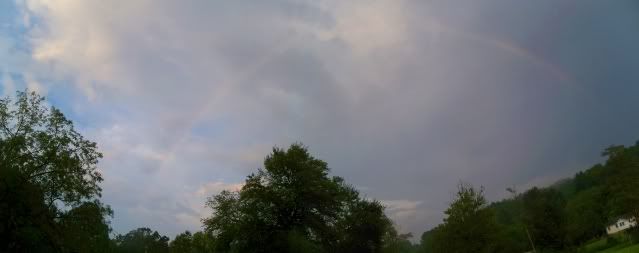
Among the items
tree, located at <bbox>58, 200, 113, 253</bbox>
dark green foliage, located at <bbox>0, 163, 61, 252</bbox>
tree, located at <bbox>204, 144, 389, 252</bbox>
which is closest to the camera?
dark green foliage, located at <bbox>0, 163, 61, 252</bbox>

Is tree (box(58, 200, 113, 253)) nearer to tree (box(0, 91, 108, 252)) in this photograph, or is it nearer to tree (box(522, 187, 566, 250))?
tree (box(0, 91, 108, 252))

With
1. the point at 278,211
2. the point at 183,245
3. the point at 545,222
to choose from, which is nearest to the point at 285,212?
the point at 278,211

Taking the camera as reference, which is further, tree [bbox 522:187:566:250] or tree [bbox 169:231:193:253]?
tree [bbox 169:231:193:253]

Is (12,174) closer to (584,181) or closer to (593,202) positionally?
(593,202)

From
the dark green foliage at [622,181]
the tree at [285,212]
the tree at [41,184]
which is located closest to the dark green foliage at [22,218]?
the tree at [41,184]

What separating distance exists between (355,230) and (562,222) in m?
26.8

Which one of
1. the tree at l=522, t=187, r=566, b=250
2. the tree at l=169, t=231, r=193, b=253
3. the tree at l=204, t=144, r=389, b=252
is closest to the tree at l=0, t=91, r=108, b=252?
the tree at l=204, t=144, r=389, b=252

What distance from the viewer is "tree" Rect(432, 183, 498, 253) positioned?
35.8m

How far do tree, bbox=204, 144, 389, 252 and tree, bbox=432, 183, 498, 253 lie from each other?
16191 millimetres

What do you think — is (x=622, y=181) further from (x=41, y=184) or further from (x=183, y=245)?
(x=183, y=245)

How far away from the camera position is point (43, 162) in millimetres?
34594

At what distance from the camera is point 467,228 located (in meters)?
→ 36.7

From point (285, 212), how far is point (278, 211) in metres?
1.07

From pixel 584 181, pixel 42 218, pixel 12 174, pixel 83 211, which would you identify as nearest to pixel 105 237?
pixel 83 211
